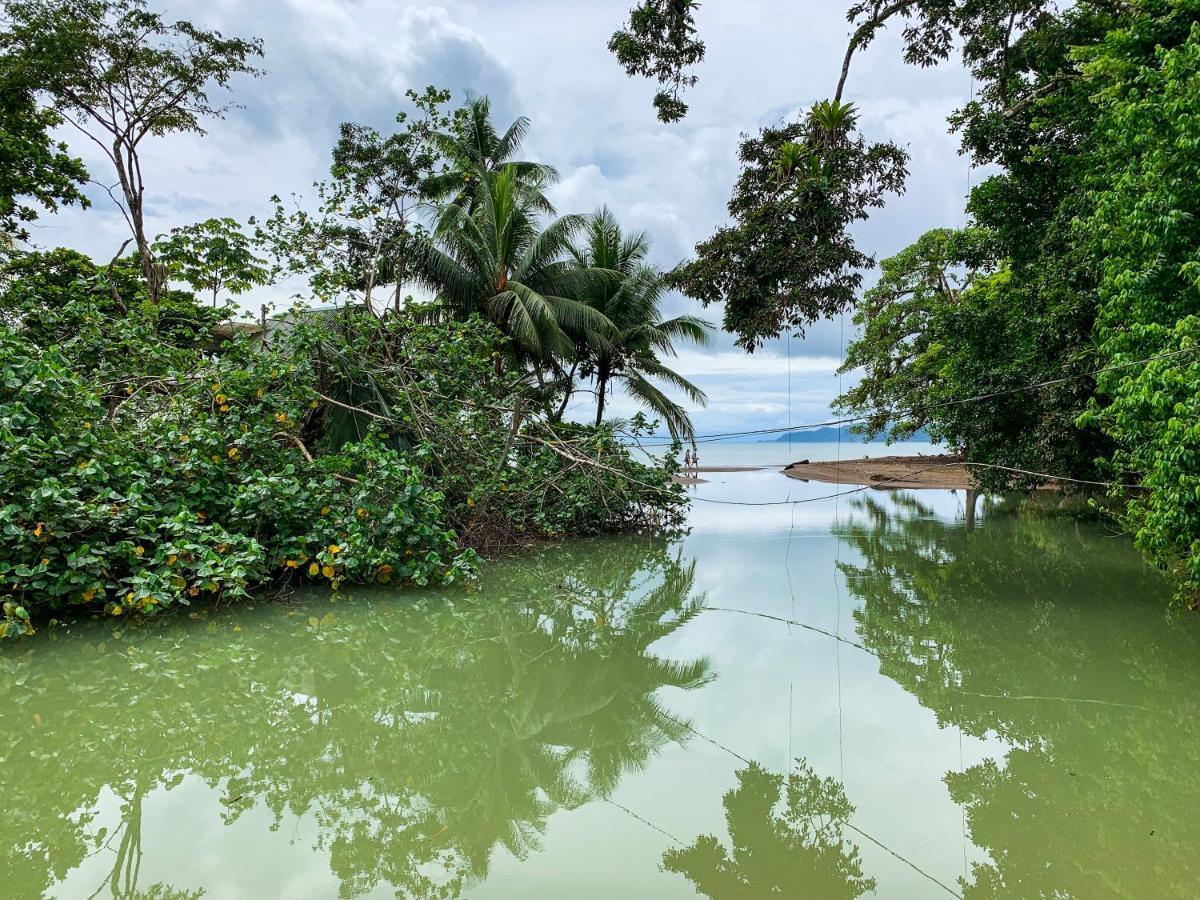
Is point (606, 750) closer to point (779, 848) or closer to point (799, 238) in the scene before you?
point (779, 848)

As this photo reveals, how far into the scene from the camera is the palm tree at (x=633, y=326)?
594 inches

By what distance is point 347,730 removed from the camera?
3.60 metres

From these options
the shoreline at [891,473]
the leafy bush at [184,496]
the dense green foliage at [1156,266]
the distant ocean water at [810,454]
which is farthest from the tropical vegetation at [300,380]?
the distant ocean water at [810,454]

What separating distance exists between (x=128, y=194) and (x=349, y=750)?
14484mm

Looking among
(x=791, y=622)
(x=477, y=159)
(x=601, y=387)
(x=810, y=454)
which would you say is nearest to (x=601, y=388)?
(x=601, y=387)

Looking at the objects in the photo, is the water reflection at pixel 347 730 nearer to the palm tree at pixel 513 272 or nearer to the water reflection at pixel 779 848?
the water reflection at pixel 779 848

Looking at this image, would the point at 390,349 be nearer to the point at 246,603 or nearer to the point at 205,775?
the point at 246,603

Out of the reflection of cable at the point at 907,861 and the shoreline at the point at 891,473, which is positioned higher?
the reflection of cable at the point at 907,861

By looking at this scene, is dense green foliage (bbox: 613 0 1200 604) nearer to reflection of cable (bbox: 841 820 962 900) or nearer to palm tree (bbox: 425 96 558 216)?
reflection of cable (bbox: 841 820 962 900)

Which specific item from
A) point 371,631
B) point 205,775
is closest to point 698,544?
point 371,631

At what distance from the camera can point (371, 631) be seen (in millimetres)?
5375

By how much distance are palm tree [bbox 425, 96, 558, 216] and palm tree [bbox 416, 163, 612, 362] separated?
51.1 inches

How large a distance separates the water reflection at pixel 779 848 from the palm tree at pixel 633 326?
12167 millimetres

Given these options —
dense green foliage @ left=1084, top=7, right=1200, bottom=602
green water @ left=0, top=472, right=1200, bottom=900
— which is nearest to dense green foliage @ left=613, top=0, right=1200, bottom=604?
dense green foliage @ left=1084, top=7, right=1200, bottom=602
